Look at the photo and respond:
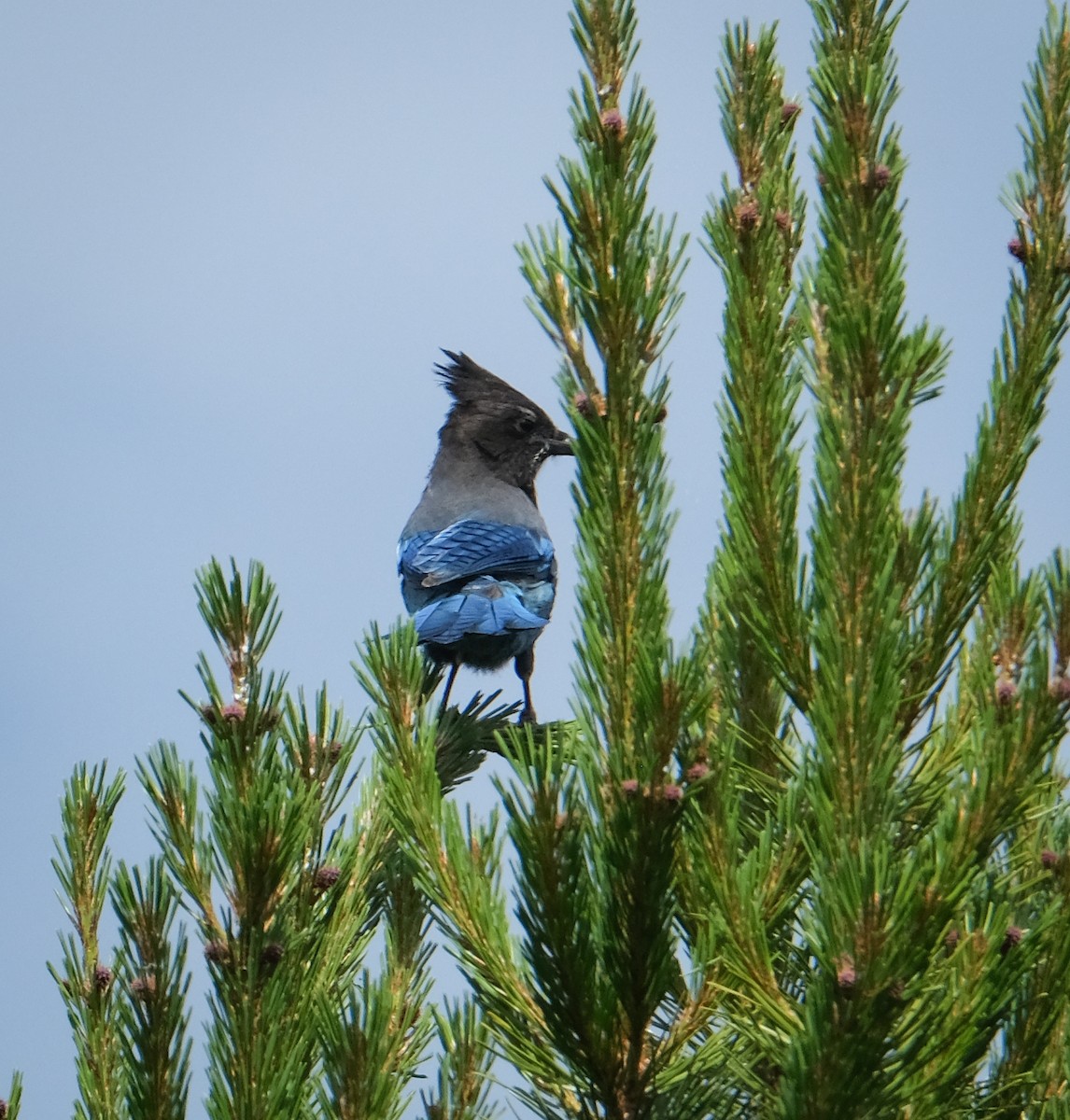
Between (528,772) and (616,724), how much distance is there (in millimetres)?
127

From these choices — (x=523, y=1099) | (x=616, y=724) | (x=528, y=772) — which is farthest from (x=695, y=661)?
(x=523, y=1099)

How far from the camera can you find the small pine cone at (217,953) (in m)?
1.70

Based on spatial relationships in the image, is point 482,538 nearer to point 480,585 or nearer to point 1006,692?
point 480,585

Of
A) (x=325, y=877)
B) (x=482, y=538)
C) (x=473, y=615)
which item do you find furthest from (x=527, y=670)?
(x=325, y=877)

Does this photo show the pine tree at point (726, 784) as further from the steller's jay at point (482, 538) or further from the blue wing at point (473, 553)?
the blue wing at point (473, 553)

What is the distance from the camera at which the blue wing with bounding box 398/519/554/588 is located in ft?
13.9

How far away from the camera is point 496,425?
18.6ft

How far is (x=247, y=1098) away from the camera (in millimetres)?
1633

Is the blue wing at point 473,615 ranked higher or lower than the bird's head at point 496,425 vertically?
lower

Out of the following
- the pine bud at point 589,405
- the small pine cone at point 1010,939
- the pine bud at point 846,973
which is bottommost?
the pine bud at point 846,973

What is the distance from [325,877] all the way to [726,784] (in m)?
0.59

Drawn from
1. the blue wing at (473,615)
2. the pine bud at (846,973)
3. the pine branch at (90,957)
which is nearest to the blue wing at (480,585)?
the blue wing at (473,615)

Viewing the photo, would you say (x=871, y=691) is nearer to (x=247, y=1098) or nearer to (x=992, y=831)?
(x=992, y=831)

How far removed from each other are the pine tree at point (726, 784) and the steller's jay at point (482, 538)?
1.69m
